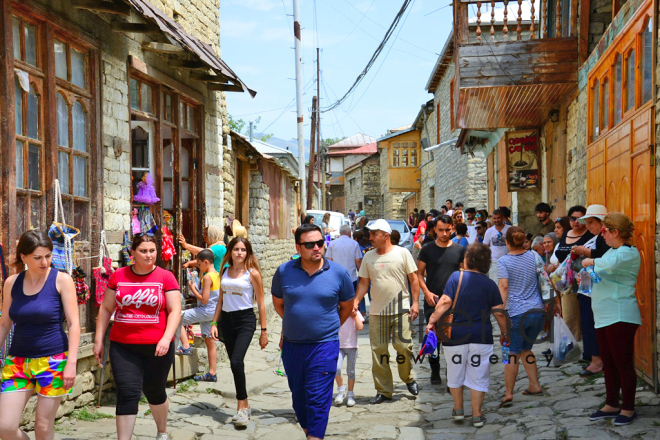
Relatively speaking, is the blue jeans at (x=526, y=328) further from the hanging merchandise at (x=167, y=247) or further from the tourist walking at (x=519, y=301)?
the hanging merchandise at (x=167, y=247)

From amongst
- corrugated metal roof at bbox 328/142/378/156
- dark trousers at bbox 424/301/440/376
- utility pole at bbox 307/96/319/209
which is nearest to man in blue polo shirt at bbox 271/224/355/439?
dark trousers at bbox 424/301/440/376

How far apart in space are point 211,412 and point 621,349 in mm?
3796

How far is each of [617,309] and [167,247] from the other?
219 inches

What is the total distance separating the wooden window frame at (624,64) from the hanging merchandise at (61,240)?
17.6ft

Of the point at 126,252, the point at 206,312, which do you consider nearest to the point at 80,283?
the point at 126,252

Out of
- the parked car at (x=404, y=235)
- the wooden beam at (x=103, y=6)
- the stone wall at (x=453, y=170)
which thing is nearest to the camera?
the wooden beam at (x=103, y=6)

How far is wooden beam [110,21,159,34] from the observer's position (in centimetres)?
695

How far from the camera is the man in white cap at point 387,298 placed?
6523 millimetres

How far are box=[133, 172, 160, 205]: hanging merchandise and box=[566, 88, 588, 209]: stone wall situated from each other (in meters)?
5.78

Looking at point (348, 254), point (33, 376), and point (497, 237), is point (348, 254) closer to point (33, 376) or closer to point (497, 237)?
point (497, 237)

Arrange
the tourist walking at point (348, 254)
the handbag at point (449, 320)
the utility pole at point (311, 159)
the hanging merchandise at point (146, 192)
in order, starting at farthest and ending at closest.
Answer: the utility pole at point (311, 159), the tourist walking at point (348, 254), the hanging merchandise at point (146, 192), the handbag at point (449, 320)

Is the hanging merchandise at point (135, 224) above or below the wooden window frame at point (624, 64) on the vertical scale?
below

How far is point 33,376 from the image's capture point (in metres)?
4.16

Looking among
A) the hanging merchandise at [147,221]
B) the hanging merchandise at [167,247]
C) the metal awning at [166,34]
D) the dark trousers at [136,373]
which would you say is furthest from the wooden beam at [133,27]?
the dark trousers at [136,373]
